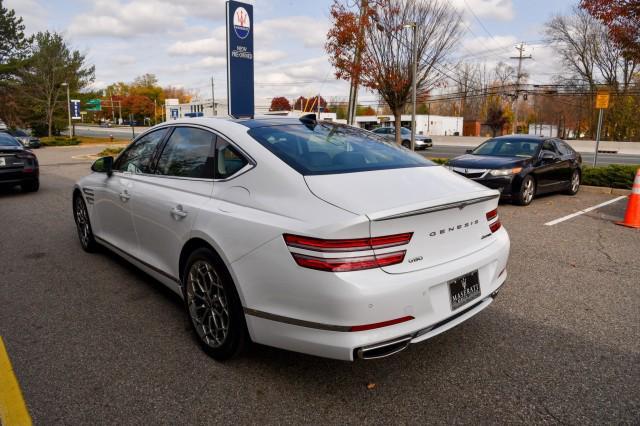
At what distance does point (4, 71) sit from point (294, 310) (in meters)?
50.0

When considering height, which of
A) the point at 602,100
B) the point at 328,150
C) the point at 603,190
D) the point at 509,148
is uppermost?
the point at 602,100

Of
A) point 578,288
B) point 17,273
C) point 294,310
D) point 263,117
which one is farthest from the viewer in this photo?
point 17,273

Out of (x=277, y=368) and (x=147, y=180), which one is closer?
(x=277, y=368)

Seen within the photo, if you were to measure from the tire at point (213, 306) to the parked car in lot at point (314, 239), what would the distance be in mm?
10

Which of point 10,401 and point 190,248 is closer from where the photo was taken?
point 10,401

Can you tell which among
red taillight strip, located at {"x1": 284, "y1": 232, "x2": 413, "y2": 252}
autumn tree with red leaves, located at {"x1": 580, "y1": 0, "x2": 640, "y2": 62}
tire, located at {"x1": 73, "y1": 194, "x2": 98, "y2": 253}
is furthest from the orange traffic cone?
tire, located at {"x1": 73, "y1": 194, "x2": 98, "y2": 253}

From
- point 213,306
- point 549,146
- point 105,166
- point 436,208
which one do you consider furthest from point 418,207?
point 549,146

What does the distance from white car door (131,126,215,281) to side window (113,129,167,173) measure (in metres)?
0.15

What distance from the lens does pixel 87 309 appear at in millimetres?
3969

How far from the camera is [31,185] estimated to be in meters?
11.0

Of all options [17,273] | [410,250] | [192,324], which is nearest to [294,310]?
[410,250]

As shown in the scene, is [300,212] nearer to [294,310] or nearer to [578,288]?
[294,310]

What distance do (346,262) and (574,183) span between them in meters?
10.3

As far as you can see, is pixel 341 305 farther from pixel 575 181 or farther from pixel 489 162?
pixel 575 181
